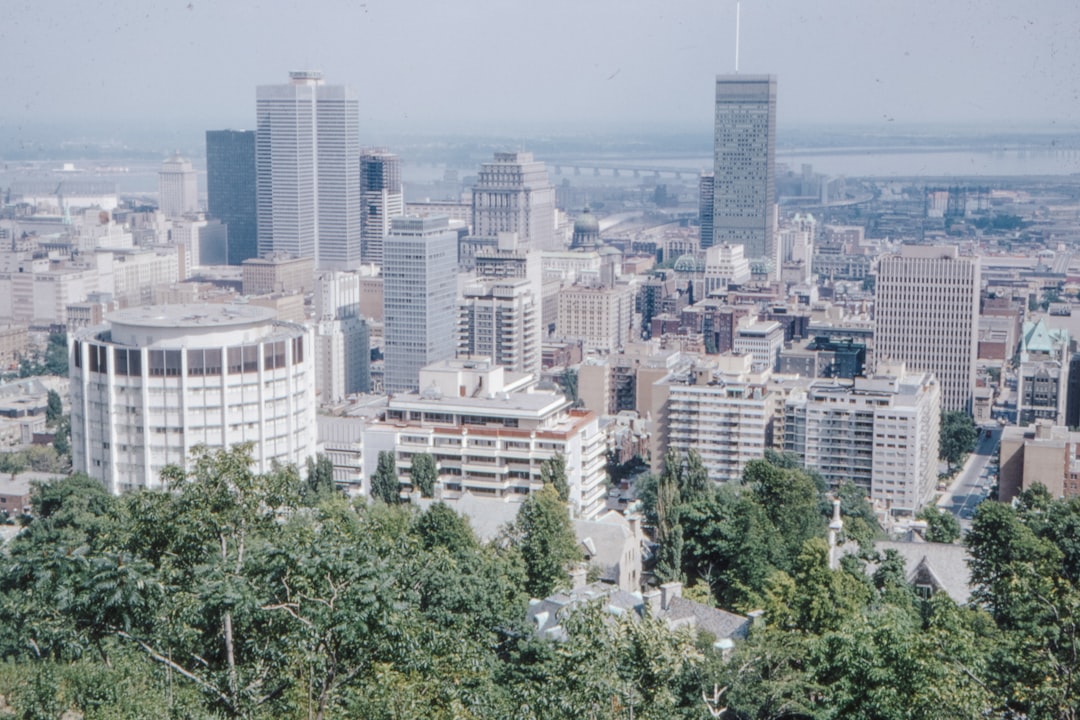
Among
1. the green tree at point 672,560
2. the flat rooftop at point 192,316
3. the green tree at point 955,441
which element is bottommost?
the green tree at point 955,441

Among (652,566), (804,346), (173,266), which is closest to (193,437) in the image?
(652,566)

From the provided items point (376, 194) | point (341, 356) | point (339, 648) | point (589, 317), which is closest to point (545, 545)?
point (339, 648)

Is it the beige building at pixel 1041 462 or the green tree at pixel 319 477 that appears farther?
the beige building at pixel 1041 462

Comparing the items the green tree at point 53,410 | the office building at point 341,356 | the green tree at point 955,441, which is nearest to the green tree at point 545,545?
the green tree at point 955,441

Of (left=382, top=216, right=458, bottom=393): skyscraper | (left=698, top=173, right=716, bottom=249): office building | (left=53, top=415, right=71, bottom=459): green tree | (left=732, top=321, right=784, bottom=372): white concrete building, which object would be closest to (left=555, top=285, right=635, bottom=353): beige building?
(left=732, top=321, right=784, bottom=372): white concrete building

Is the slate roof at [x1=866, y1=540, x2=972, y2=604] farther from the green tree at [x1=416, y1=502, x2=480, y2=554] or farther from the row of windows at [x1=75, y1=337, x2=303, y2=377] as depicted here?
the row of windows at [x1=75, y1=337, x2=303, y2=377]

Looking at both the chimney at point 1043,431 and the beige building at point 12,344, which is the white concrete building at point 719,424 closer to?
the chimney at point 1043,431
